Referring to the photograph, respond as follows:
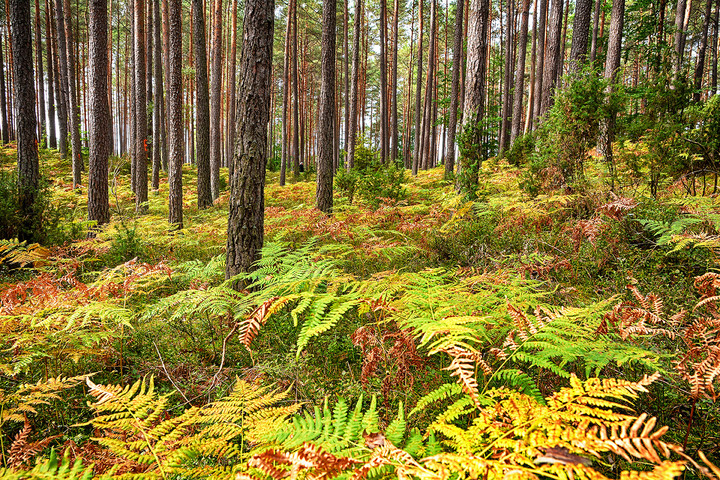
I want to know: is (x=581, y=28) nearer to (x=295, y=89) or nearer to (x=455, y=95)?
(x=455, y=95)

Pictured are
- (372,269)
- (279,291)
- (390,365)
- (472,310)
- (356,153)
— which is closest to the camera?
(472,310)

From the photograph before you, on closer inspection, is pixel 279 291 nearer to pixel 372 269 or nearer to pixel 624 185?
pixel 372 269

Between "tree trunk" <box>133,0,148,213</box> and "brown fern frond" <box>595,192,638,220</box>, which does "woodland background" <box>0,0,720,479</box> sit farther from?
"tree trunk" <box>133,0,148,213</box>

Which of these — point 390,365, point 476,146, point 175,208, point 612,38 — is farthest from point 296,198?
point 612,38

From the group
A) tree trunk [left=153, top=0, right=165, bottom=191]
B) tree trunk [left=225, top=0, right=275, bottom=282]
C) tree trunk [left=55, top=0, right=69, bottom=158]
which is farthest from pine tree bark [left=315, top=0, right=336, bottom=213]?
tree trunk [left=55, top=0, right=69, bottom=158]

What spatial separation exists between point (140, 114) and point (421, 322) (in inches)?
506

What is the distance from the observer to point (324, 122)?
9.02 m

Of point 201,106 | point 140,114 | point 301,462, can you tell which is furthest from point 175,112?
point 301,462

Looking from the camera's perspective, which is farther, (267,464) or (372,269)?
(372,269)

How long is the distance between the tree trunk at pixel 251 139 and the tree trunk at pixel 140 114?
8.84 m

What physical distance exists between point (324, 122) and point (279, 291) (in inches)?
274

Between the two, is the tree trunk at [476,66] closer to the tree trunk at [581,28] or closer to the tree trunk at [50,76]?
the tree trunk at [581,28]

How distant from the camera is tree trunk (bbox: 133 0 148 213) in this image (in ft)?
35.9

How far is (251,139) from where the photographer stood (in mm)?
3676
